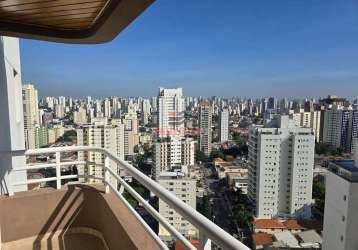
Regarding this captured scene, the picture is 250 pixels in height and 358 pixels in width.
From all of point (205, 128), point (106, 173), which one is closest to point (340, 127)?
point (205, 128)

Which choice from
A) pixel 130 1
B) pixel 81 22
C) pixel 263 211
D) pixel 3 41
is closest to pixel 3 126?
pixel 3 41

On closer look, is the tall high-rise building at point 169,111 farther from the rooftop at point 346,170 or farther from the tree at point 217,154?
the rooftop at point 346,170

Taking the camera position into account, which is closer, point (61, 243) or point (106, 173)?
point (106, 173)

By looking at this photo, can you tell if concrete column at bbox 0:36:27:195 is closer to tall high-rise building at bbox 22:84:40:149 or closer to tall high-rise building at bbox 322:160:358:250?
tall high-rise building at bbox 22:84:40:149

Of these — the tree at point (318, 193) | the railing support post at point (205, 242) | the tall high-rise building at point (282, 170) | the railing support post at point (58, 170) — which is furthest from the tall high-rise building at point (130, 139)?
the railing support post at point (205, 242)

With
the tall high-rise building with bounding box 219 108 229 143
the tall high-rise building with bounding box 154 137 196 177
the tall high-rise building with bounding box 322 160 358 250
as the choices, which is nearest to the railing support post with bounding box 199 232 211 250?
the tall high-rise building with bounding box 322 160 358 250

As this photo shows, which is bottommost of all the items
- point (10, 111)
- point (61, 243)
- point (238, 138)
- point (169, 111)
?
point (238, 138)

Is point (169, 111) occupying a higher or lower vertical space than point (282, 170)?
higher

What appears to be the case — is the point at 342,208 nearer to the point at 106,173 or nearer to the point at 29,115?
Answer: the point at 106,173
